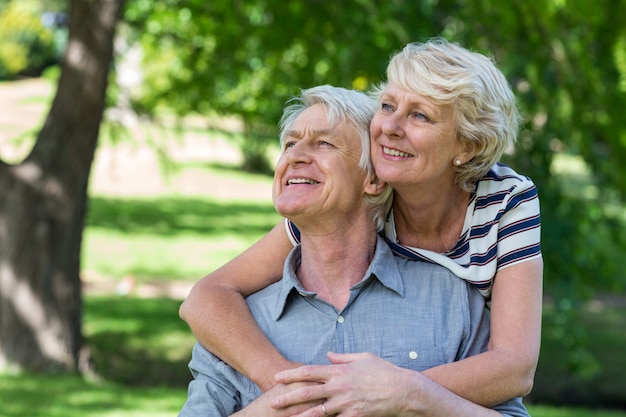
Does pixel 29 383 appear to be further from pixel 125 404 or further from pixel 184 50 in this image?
pixel 184 50

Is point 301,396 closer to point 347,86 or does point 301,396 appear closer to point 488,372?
point 488,372

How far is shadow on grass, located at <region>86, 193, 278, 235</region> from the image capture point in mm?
16578

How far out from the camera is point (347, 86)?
23.0ft

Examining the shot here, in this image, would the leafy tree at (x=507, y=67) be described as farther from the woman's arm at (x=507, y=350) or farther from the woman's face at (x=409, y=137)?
the woman's arm at (x=507, y=350)

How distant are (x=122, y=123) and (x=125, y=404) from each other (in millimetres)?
2965

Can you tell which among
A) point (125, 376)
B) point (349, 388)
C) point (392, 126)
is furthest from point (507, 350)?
point (125, 376)

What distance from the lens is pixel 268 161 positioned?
2488 centimetres

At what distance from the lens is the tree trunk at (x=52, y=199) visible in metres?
7.34

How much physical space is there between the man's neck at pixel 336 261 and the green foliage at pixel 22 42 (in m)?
7.52

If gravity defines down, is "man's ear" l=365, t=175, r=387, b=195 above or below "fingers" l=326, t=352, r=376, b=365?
above

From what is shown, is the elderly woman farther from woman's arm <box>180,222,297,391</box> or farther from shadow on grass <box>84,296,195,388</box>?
shadow on grass <box>84,296,195,388</box>

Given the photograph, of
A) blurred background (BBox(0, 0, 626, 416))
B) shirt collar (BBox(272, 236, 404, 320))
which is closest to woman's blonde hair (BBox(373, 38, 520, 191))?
shirt collar (BBox(272, 236, 404, 320))

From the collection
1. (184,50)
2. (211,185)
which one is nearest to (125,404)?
(184,50)

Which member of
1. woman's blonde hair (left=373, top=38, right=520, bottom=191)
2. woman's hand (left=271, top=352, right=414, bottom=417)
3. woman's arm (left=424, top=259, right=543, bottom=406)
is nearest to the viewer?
woman's hand (left=271, top=352, right=414, bottom=417)
